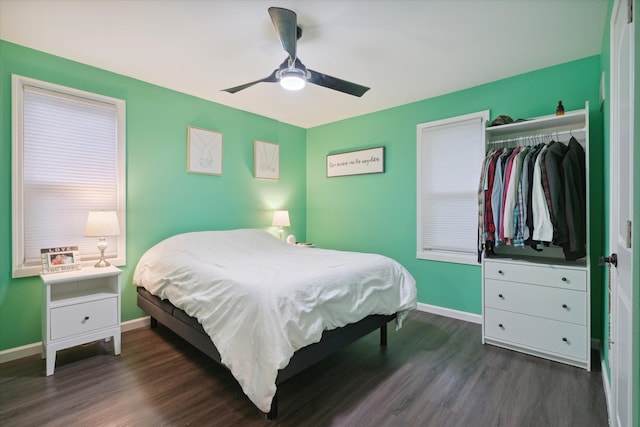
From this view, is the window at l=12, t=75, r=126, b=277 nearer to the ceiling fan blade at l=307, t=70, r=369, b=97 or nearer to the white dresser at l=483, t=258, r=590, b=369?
the ceiling fan blade at l=307, t=70, r=369, b=97

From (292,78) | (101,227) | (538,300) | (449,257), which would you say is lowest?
(538,300)

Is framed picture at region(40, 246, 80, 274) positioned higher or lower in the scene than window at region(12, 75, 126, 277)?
lower

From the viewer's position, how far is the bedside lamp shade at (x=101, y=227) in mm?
2521

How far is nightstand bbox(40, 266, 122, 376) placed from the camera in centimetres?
219

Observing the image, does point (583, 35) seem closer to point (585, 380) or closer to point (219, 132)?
point (585, 380)

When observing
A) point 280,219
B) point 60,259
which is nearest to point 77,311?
point 60,259

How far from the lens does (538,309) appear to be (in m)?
2.42

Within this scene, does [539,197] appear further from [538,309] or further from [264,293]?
[264,293]

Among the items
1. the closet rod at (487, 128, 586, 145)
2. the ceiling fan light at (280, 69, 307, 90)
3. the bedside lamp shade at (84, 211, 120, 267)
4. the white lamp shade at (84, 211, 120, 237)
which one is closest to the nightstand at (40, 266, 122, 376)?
the bedside lamp shade at (84, 211, 120, 267)

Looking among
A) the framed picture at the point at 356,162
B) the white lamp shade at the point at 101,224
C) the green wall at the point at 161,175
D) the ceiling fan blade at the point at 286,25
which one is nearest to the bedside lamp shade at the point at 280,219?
the green wall at the point at 161,175

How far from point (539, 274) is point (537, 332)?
47 centimetres

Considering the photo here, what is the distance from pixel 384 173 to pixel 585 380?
2.67m

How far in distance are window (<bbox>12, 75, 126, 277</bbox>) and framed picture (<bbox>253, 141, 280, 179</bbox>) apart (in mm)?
1566

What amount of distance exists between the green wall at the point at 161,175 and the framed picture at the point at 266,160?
0.26 feet
